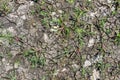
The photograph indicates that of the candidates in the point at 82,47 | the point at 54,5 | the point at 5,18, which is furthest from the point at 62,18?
the point at 5,18

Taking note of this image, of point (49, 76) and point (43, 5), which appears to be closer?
point (49, 76)

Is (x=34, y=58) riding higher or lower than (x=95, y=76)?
higher

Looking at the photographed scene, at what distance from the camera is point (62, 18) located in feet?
18.8

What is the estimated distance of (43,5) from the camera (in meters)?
5.78

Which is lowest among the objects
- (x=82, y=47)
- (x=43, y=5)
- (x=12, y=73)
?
(x=12, y=73)

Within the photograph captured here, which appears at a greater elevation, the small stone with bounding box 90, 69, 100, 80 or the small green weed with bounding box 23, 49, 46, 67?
the small green weed with bounding box 23, 49, 46, 67

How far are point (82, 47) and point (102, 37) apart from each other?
42 centimetres

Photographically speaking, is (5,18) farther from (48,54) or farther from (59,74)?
(59,74)

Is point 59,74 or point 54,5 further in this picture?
point 54,5

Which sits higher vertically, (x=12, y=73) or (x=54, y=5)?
(x=54, y=5)

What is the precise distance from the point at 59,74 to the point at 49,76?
177mm

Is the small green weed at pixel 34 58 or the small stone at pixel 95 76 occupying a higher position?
the small green weed at pixel 34 58

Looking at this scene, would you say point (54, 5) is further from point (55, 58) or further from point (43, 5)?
point (55, 58)

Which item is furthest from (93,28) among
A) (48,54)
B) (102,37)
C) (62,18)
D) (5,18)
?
(5,18)
